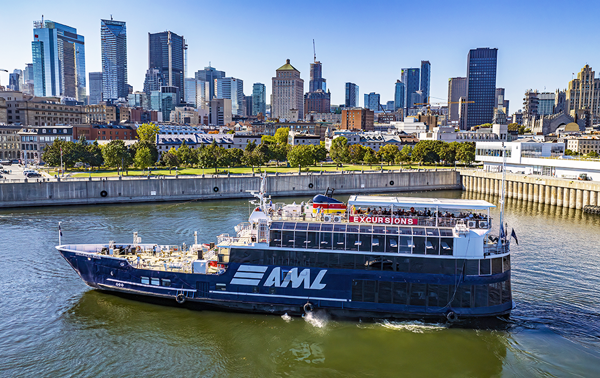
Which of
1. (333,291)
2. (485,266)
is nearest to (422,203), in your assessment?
(485,266)

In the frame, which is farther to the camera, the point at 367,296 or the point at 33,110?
the point at 33,110

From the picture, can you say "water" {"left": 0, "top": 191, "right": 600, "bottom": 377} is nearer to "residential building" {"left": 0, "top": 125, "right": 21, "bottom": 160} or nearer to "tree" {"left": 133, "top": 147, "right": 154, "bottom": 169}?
"tree" {"left": 133, "top": 147, "right": 154, "bottom": 169}

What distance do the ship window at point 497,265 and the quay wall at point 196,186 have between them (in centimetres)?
4935

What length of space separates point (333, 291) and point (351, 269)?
5.44ft

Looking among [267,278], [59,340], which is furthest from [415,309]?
[59,340]

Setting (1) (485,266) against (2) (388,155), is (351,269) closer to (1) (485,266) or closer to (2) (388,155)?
(1) (485,266)

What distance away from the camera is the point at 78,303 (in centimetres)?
2841

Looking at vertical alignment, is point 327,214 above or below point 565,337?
above

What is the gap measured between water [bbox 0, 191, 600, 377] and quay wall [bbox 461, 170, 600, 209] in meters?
32.5

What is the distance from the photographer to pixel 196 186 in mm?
68500

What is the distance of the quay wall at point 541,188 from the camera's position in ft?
201

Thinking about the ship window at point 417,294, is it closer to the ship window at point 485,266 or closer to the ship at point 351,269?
the ship at point 351,269

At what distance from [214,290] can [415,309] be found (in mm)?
11747

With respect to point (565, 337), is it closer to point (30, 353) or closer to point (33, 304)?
point (30, 353)
